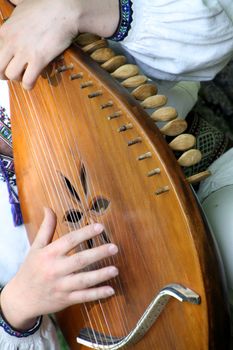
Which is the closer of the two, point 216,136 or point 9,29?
point 9,29

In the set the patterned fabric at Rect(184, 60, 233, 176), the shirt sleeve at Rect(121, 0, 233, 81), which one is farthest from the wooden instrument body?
the patterned fabric at Rect(184, 60, 233, 176)

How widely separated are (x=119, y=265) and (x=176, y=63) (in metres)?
0.34

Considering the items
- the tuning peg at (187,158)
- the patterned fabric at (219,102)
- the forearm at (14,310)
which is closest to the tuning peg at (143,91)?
the tuning peg at (187,158)

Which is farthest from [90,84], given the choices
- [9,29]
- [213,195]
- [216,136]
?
[216,136]

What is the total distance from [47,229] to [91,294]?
13cm

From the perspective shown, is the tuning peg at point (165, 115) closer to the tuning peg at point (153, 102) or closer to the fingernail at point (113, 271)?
the tuning peg at point (153, 102)

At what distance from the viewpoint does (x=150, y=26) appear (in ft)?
3.22

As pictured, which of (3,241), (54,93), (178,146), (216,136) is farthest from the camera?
(216,136)

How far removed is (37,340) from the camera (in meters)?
1.10

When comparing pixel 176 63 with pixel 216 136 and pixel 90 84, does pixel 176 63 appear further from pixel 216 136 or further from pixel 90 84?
pixel 216 136

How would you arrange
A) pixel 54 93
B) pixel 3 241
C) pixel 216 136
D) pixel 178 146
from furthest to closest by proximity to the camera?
pixel 216 136 < pixel 3 241 < pixel 54 93 < pixel 178 146

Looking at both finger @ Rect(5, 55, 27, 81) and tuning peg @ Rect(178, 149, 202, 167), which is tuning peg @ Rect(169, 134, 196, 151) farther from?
finger @ Rect(5, 55, 27, 81)

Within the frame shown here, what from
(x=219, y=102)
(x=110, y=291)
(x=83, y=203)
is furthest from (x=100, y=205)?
(x=219, y=102)

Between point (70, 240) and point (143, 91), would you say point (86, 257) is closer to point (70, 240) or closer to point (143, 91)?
point (70, 240)
